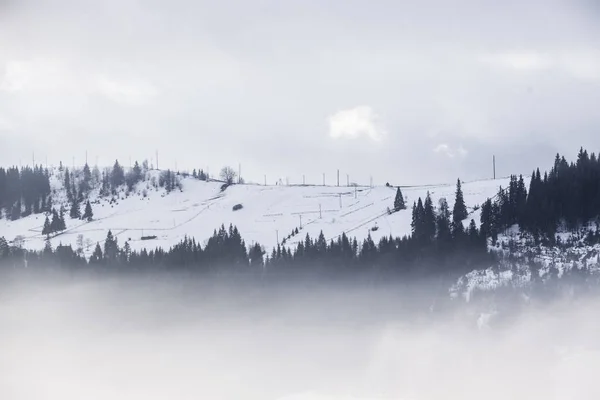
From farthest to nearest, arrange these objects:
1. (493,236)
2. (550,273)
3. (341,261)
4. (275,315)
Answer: (275,315)
(341,261)
(493,236)
(550,273)

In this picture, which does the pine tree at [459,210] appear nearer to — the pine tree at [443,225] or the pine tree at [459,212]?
the pine tree at [459,212]

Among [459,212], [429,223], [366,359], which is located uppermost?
[459,212]

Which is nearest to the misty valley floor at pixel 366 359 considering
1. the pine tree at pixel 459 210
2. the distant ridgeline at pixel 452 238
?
the distant ridgeline at pixel 452 238

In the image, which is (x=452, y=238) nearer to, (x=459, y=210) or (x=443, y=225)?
(x=443, y=225)

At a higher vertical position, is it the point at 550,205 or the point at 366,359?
the point at 550,205

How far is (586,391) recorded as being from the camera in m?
154

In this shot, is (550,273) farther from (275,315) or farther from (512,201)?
(275,315)

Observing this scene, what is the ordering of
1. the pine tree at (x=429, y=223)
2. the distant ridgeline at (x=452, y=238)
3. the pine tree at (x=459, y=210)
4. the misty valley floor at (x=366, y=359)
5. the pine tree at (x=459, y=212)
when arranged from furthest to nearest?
the pine tree at (x=459, y=210) → the pine tree at (x=459, y=212) → the pine tree at (x=429, y=223) → the distant ridgeline at (x=452, y=238) → the misty valley floor at (x=366, y=359)

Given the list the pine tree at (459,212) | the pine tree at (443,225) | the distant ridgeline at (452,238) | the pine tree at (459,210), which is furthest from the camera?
the pine tree at (459,210)

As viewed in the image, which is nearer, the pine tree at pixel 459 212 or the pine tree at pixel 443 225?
the pine tree at pixel 443 225

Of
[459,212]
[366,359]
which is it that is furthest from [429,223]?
[366,359]

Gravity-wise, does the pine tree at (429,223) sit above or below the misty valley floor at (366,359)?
above

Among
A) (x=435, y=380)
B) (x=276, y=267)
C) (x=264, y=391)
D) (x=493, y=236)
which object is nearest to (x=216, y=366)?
(x=264, y=391)

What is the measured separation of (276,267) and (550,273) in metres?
63.5
